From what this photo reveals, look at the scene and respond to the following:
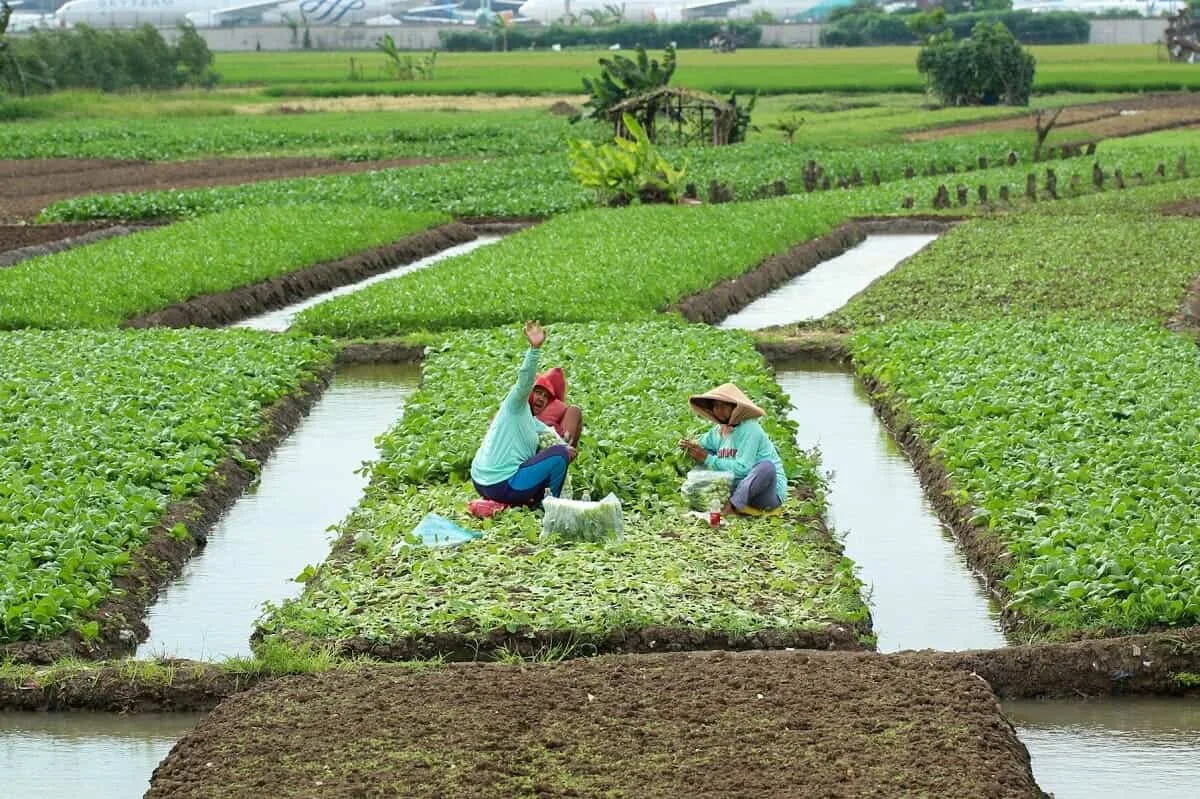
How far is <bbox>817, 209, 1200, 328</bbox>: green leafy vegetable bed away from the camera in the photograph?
24.7m

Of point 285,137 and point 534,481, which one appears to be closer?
point 534,481

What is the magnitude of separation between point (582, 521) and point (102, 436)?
4.88 m

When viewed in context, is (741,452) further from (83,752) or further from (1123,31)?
(1123,31)

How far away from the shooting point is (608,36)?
162 metres

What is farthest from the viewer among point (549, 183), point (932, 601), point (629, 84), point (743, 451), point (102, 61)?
point (102, 61)

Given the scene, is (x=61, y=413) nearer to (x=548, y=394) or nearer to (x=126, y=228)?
(x=548, y=394)

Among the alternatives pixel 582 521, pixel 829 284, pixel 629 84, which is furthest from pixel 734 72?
pixel 582 521

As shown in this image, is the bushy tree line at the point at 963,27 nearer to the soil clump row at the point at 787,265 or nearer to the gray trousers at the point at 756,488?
the soil clump row at the point at 787,265

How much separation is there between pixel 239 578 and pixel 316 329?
11.0 m

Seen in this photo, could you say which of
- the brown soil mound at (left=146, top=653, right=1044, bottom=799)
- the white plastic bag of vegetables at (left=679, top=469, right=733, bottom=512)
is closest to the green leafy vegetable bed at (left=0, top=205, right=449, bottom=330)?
the white plastic bag of vegetables at (left=679, top=469, right=733, bottom=512)

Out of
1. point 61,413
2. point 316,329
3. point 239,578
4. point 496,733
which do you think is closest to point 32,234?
point 316,329

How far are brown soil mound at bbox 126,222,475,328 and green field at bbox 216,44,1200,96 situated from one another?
52538 millimetres

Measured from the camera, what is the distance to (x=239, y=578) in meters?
13.4

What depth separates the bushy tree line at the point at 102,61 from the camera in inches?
3305
